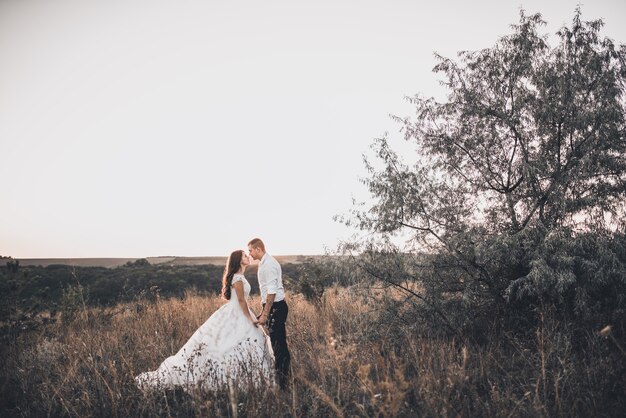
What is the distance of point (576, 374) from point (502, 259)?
1933 mm

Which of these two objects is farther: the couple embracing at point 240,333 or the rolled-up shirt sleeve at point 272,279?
the rolled-up shirt sleeve at point 272,279

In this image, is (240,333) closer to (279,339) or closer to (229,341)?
(229,341)

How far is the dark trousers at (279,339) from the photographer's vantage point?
14.2 ft

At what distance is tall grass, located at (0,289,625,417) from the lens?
286cm

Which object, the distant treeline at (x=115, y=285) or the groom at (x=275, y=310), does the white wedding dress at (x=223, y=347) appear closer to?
the groom at (x=275, y=310)

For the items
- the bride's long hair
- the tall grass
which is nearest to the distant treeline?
the tall grass

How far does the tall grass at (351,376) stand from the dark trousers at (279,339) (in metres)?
0.21

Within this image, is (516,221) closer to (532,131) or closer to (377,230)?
(532,131)

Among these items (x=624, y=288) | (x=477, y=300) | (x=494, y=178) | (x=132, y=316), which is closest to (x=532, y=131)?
(x=494, y=178)

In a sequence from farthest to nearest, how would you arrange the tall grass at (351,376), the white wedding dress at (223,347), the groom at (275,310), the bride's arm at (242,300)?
the bride's arm at (242,300) → the groom at (275,310) → the white wedding dress at (223,347) → the tall grass at (351,376)

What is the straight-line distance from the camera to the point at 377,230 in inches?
226

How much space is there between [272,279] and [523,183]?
4489 millimetres

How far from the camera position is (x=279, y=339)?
4434 mm

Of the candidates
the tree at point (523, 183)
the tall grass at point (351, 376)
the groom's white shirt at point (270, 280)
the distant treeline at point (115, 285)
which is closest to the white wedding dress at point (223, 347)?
the tall grass at point (351, 376)
